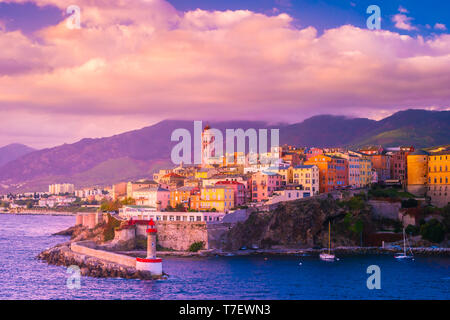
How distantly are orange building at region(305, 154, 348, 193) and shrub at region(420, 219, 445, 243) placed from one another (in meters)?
12.6

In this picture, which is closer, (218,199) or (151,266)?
(151,266)

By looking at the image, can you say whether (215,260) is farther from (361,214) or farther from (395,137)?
(395,137)

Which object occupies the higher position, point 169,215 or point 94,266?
point 169,215

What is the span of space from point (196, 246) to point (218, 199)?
8664 mm

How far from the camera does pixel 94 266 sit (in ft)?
142

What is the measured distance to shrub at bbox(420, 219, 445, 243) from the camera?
193 ft

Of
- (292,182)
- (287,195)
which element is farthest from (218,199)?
(292,182)

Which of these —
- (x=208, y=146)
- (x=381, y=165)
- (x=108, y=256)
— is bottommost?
(x=108, y=256)

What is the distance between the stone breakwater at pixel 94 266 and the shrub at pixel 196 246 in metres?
11.1

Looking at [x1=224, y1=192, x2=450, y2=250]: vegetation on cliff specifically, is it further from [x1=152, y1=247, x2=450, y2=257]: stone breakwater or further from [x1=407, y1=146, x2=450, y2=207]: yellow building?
[x1=407, y1=146, x2=450, y2=207]: yellow building

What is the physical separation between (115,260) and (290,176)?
30.5m

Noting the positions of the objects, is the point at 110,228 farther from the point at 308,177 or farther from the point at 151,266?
the point at 151,266

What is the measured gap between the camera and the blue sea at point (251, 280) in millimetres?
34688
